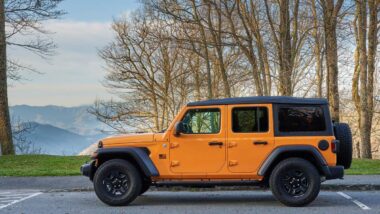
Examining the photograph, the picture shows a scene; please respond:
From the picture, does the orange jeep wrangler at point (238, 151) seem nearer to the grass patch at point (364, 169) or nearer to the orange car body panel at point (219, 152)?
the orange car body panel at point (219, 152)

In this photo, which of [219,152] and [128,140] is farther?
[128,140]

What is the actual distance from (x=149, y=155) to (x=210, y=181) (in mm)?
1143

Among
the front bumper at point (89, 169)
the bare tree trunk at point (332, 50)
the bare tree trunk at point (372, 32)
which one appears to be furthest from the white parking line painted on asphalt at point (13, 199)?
the bare tree trunk at point (372, 32)

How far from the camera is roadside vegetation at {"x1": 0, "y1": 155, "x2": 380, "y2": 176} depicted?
16.0 meters

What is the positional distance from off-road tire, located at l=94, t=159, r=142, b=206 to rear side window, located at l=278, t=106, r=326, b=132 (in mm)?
2637

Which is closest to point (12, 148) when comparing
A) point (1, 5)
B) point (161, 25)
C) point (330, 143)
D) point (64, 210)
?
point (1, 5)

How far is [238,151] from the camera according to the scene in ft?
34.1

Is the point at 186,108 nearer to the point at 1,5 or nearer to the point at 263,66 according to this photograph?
the point at 1,5

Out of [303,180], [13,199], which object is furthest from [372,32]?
[13,199]

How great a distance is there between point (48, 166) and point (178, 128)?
962cm

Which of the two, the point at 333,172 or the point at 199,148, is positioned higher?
the point at 199,148

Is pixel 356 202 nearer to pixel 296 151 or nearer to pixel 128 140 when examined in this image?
pixel 296 151

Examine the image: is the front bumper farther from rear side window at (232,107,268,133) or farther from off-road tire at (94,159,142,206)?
rear side window at (232,107,268,133)

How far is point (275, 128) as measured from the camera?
34.1 ft
